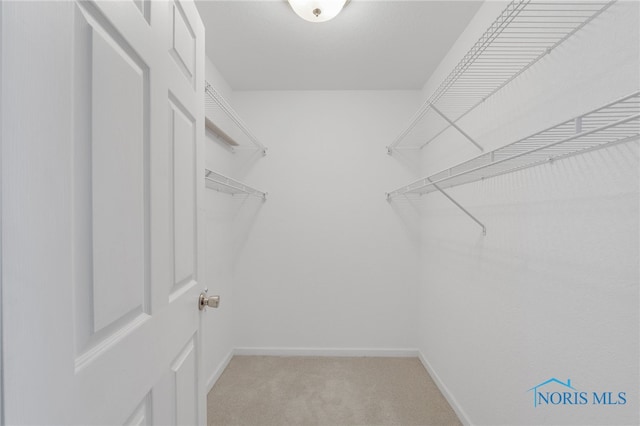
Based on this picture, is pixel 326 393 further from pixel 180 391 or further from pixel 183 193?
pixel 183 193

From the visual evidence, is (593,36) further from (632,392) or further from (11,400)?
(11,400)

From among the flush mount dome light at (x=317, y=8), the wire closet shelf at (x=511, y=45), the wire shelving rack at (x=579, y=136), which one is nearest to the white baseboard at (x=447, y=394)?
the wire shelving rack at (x=579, y=136)

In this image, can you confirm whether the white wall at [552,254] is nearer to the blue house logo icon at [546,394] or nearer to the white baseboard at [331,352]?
the blue house logo icon at [546,394]

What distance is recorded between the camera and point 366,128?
2.64m

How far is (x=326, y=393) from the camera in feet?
6.65

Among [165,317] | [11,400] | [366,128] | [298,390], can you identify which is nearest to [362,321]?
[298,390]

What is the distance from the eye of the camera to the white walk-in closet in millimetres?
431

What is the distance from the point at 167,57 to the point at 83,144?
437 millimetres

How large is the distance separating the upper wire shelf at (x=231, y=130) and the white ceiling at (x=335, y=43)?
39cm

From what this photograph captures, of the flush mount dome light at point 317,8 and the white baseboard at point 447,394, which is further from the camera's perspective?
the white baseboard at point 447,394

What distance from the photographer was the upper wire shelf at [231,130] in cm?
169

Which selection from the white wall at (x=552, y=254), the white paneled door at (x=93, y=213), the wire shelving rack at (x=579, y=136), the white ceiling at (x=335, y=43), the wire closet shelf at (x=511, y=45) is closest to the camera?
the white paneled door at (x=93, y=213)

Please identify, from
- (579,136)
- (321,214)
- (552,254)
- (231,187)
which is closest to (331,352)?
(321,214)

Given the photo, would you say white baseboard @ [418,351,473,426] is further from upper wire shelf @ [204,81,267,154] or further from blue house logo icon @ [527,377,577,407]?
upper wire shelf @ [204,81,267,154]
